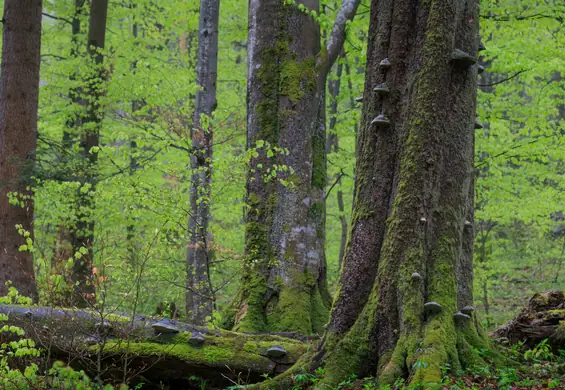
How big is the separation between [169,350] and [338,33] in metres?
4.93

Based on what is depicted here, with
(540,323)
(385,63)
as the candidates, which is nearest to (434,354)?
(540,323)

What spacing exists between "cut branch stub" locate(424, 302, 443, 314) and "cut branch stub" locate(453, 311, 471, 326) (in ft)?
0.54

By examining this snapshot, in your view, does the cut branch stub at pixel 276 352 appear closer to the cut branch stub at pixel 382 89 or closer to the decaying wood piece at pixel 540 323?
the decaying wood piece at pixel 540 323

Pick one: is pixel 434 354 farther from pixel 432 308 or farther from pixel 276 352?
pixel 276 352

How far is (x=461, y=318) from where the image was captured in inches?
165

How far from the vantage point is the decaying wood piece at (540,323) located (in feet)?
16.7

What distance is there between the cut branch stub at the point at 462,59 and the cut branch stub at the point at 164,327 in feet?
11.4

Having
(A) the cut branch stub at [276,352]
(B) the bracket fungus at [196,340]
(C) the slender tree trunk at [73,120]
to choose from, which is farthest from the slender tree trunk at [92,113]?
(A) the cut branch stub at [276,352]

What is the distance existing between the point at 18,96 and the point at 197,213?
12.7ft

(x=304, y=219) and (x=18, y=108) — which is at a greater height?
(x=18, y=108)

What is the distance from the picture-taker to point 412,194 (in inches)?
173

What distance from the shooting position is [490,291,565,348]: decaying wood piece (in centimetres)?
509

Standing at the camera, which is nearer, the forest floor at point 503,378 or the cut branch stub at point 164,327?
the forest floor at point 503,378

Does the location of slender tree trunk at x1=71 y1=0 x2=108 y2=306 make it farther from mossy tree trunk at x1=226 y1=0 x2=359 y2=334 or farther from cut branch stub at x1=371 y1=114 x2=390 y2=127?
cut branch stub at x1=371 y1=114 x2=390 y2=127
